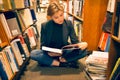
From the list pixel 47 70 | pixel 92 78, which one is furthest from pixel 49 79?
pixel 92 78

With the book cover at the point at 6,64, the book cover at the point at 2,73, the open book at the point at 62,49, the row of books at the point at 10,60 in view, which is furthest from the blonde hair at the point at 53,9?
the book cover at the point at 2,73

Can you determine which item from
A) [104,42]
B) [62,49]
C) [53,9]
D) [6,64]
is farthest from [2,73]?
[104,42]

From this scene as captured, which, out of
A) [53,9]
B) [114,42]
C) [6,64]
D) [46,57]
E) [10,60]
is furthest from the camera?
[46,57]

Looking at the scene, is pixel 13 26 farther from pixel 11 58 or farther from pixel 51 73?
pixel 51 73

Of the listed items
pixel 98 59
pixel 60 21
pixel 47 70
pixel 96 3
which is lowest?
pixel 47 70

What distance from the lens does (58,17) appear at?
229 cm

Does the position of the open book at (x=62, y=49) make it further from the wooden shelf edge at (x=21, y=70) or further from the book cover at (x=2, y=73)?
the book cover at (x=2, y=73)

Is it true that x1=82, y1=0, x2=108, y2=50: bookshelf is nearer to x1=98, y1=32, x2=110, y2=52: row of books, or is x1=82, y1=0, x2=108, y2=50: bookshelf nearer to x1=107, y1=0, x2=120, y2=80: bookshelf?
x1=98, y1=32, x2=110, y2=52: row of books

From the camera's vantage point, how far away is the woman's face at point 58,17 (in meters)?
2.26

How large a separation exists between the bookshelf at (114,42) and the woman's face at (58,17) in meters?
0.83

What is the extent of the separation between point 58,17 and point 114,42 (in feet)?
2.86

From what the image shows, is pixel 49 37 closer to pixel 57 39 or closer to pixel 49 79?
pixel 57 39

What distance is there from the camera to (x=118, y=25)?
1533mm

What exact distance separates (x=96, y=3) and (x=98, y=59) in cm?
98
